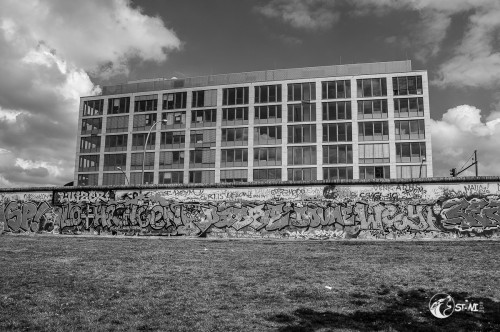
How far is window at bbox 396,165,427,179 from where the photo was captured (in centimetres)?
5723

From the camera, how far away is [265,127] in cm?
6450

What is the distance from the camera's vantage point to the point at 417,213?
64.4 feet

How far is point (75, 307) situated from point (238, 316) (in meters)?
2.84

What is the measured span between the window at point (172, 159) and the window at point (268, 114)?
13.4 meters

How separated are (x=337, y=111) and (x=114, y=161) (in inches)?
1431

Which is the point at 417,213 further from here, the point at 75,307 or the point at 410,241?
the point at 75,307

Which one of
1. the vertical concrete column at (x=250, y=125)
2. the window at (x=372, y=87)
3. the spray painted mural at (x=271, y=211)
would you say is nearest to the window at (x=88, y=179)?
the vertical concrete column at (x=250, y=125)

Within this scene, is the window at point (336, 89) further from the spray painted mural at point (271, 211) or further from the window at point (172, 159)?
the spray painted mural at point (271, 211)

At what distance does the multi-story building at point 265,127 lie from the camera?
59469mm

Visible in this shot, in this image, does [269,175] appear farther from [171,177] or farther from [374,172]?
[171,177]

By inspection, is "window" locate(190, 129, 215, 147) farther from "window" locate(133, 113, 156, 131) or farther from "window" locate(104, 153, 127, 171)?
"window" locate(104, 153, 127, 171)

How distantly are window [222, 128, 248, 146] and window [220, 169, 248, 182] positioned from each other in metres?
4.32

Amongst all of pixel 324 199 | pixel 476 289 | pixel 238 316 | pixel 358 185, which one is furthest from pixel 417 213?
pixel 238 316

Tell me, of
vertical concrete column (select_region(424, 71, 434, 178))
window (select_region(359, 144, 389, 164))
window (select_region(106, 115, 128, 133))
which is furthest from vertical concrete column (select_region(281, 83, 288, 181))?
window (select_region(106, 115, 128, 133))
